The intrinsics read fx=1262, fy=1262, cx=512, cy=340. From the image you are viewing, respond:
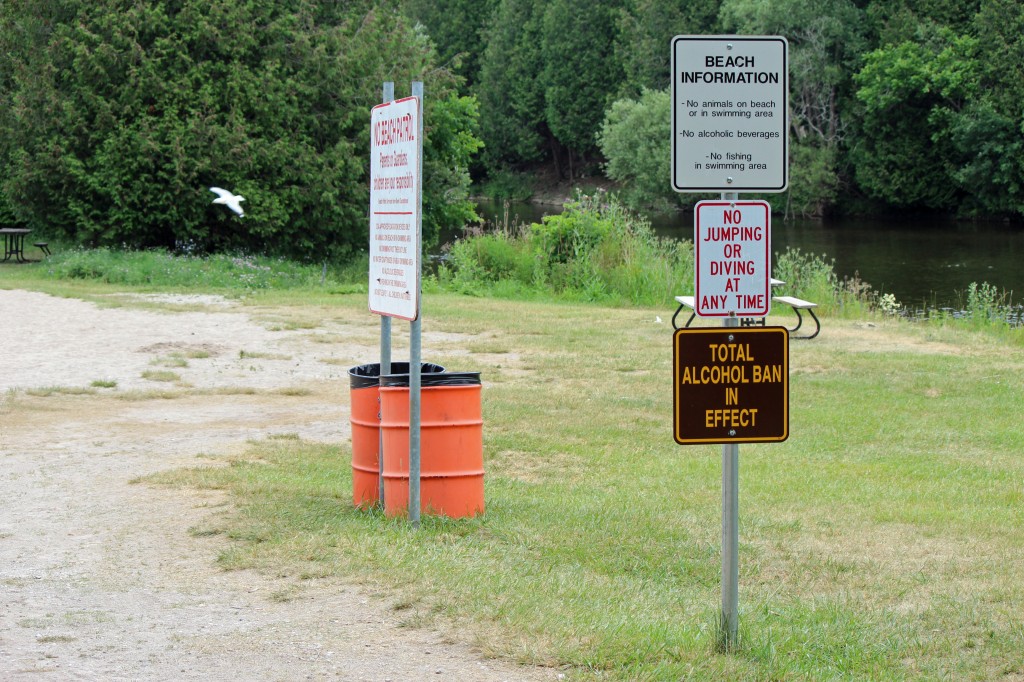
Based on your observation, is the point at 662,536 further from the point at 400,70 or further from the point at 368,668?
the point at 400,70

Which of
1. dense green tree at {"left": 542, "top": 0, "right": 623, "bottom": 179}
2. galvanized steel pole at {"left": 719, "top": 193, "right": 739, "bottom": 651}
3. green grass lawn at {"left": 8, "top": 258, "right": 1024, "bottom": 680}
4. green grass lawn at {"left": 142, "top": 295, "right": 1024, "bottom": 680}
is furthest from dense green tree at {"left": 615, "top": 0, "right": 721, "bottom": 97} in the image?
galvanized steel pole at {"left": 719, "top": 193, "right": 739, "bottom": 651}

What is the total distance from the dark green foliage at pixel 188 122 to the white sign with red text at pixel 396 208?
70.3ft

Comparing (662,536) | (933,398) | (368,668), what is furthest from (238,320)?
(368,668)

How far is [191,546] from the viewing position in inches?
253

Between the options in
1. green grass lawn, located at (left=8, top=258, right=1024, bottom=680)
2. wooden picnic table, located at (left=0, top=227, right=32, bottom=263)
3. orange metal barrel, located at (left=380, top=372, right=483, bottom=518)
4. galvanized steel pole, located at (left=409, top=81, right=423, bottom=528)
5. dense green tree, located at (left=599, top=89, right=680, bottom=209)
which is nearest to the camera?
green grass lawn, located at (left=8, top=258, right=1024, bottom=680)

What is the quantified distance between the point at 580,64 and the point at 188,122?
60118 mm

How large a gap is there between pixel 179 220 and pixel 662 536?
2354cm

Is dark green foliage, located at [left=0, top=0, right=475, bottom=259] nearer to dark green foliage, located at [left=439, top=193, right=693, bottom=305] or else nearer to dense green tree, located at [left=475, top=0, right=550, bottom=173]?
dark green foliage, located at [left=439, top=193, right=693, bottom=305]

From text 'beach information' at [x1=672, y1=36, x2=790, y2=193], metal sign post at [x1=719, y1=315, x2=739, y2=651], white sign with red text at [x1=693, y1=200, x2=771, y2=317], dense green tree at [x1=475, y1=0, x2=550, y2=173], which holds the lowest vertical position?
metal sign post at [x1=719, y1=315, x2=739, y2=651]

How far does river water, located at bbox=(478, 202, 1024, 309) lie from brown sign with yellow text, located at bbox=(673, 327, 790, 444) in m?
23.5

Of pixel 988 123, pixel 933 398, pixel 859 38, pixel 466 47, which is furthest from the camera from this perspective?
pixel 466 47

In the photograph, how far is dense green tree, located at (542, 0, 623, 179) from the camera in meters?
84.8

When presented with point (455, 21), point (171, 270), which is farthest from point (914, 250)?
point (455, 21)

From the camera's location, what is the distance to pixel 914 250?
138ft
